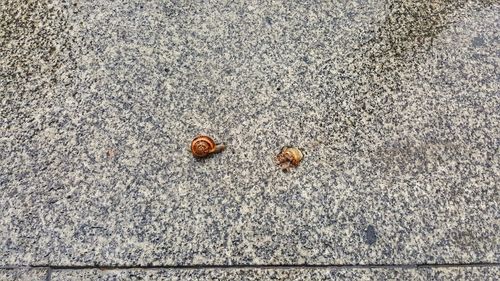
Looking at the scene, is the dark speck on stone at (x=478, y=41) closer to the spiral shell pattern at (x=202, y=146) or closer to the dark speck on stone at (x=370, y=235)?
the dark speck on stone at (x=370, y=235)

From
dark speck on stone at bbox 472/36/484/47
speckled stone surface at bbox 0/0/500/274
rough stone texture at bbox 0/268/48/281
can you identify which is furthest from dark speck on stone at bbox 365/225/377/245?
rough stone texture at bbox 0/268/48/281

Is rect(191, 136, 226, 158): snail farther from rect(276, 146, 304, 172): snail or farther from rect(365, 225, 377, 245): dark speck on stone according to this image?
rect(365, 225, 377, 245): dark speck on stone

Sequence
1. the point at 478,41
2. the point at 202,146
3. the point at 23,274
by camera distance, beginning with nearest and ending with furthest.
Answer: the point at 23,274, the point at 202,146, the point at 478,41

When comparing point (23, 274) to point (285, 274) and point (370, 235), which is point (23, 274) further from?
point (370, 235)

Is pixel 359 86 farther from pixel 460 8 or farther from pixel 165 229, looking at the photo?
pixel 165 229

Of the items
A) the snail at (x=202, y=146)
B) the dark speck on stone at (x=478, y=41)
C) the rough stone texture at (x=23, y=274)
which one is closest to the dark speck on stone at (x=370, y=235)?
the snail at (x=202, y=146)

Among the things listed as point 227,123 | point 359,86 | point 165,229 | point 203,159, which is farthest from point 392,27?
point 165,229

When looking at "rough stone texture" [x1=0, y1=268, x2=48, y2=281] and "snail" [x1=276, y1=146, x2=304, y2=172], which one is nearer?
"rough stone texture" [x1=0, y1=268, x2=48, y2=281]

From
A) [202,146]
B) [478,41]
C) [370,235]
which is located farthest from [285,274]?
[478,41]
